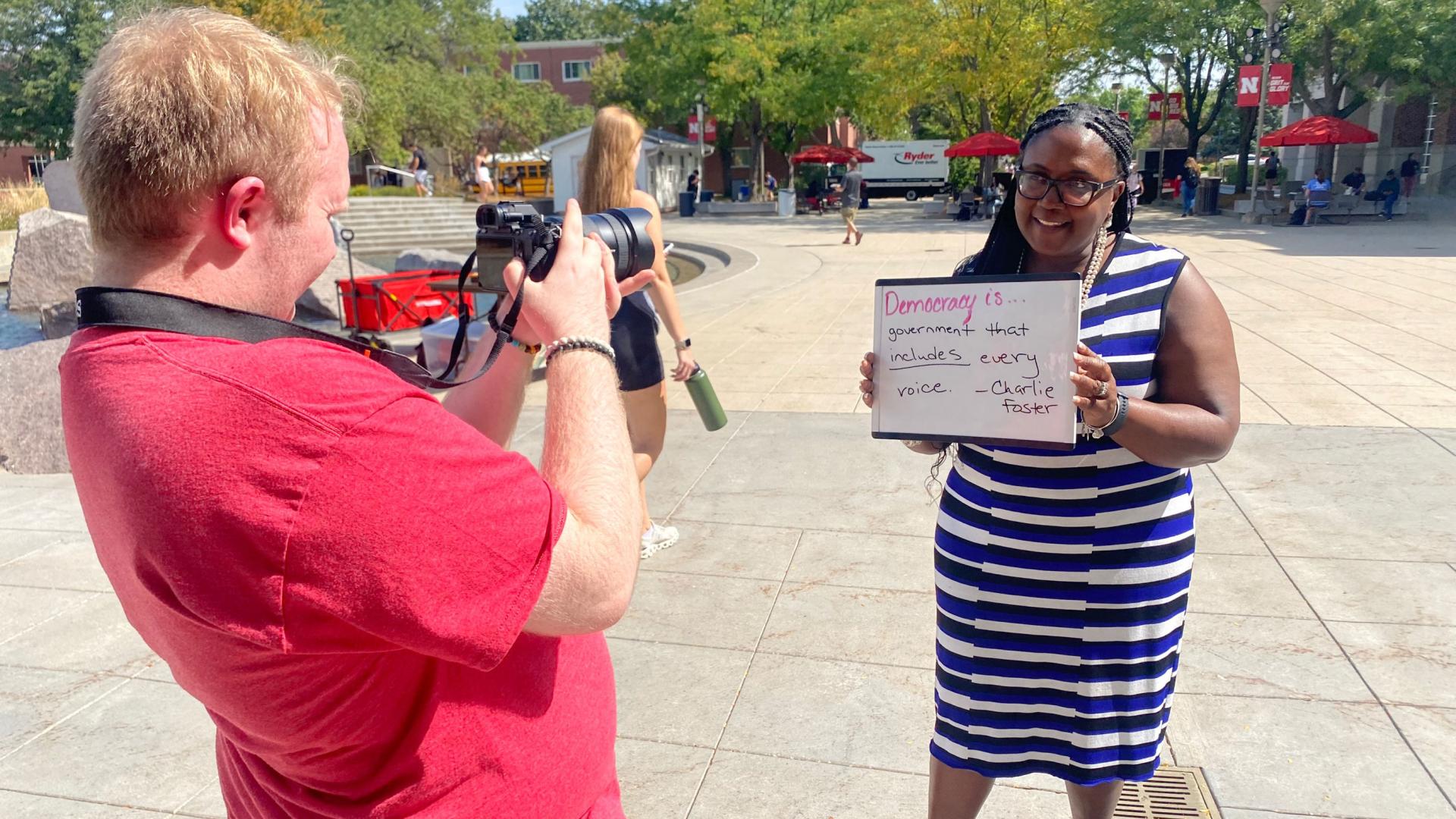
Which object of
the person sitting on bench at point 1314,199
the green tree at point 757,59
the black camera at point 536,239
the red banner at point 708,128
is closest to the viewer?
the black camera at point 536,239

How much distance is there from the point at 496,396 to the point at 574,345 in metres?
0.44

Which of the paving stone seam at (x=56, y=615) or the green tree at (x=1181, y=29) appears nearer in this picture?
the paving stone seam at (x=56, y=615)

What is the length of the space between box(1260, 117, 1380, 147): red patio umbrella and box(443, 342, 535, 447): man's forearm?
25.6 metres

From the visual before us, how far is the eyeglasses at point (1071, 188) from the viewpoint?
211 centimetres

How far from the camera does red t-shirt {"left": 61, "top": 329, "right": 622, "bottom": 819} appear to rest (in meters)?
1.00

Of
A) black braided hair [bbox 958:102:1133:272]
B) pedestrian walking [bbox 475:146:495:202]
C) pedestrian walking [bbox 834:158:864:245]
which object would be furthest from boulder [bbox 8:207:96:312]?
pedestrian walking [bbox 475:146:495:202]

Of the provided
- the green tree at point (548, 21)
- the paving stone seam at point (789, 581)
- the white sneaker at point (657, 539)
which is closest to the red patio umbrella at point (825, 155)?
the white sneaker at point (657, 539)

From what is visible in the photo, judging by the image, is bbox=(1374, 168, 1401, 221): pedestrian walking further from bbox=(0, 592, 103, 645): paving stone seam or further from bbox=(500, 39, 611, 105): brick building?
bbox=(500, 39, 611, 105): brick building

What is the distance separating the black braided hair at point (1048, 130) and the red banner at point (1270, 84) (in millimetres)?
25317

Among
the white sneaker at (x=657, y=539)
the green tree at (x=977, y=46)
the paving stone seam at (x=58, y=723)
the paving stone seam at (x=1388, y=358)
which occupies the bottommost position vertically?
the paving stone seam at (x=58, y=723)

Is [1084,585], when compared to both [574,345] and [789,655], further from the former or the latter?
[789,655]

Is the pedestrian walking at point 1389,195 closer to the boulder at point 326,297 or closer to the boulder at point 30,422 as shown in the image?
the boulder at point 326,297

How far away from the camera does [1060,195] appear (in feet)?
6.98

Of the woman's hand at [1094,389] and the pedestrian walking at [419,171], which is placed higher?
the pedestrian walking at [419,171]
